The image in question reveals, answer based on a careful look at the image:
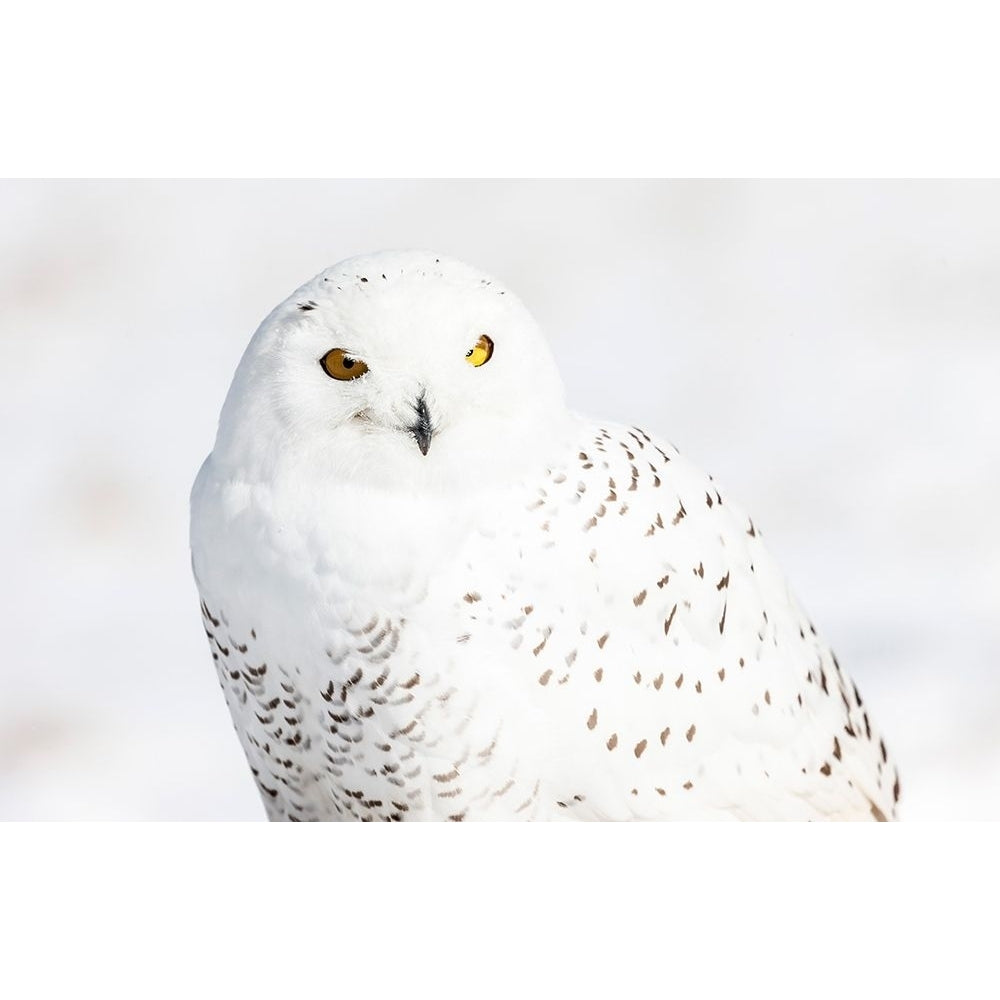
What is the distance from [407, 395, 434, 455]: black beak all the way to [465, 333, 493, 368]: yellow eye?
0.09 meters

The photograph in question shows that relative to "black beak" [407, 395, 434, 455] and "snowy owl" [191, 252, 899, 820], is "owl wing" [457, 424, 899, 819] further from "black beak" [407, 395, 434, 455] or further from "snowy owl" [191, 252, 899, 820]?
"black beak" [407, 395, 434, 455]

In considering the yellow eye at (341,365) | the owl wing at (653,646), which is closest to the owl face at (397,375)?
the yellow eye at (341,365)

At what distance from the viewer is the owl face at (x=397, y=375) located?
1.78 m

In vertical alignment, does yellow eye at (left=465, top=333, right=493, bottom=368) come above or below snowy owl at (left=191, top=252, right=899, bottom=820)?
above

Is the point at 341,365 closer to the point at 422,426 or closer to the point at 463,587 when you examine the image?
the point at 422,426

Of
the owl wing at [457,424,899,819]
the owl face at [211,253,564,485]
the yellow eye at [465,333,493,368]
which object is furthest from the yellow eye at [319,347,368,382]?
the owl wing at [457,424,899,819]

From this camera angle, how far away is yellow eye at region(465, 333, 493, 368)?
184 cm

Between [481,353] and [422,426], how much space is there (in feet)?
0.42

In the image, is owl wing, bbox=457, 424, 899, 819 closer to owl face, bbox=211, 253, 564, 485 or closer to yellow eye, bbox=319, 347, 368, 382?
owl face, bbox=211, 253, 564, 485

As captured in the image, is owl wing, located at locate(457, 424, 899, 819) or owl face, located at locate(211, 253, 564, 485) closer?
owl face, located at locate(211, 253, 564, 485)

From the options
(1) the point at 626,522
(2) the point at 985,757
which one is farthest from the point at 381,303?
(2) the point at 985,757

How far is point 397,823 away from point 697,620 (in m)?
0.51

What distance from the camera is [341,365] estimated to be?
1.81 metres

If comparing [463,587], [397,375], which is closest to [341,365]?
[397,375]
